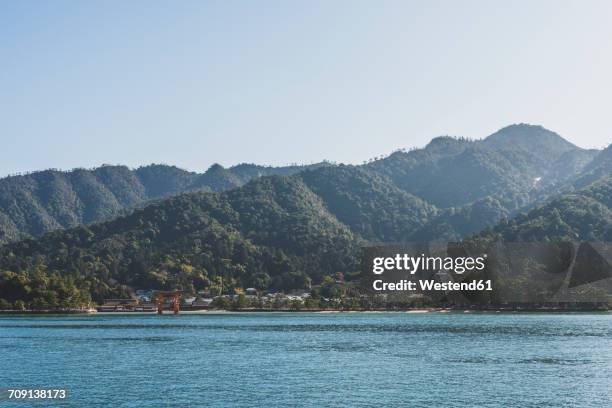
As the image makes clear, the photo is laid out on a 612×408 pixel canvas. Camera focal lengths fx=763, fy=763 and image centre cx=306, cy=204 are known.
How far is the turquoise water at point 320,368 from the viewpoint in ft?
158

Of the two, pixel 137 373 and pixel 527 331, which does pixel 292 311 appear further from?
pixel 137 373

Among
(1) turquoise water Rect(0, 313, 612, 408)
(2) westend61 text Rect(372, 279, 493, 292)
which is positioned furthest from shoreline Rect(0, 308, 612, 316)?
(1) turquoise water Rect(0, 313, 612, 408)

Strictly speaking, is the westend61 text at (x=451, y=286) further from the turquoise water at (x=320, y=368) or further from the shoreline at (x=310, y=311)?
the turquoise water at (x=320, y=368)

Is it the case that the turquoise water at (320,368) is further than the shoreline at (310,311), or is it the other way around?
the shoreline at (310,311)

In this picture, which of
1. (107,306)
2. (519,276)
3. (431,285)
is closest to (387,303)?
(431,285)

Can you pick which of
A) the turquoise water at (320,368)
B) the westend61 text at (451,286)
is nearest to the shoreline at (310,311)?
the westend61 text at (451,286)

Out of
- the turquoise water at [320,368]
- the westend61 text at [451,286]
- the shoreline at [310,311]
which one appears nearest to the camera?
the turquoise water at [320,368]

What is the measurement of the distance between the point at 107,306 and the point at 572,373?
157713 millimetres

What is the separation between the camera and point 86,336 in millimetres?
101625

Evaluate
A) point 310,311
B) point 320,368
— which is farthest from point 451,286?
point 320,368

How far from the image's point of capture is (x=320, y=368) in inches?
2489

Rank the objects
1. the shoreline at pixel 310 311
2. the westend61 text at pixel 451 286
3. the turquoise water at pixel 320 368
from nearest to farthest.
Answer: the turquoise water at pixel 320 368 < the shoreline at pixel 310 311 < the westend61 text at pixel 451 286

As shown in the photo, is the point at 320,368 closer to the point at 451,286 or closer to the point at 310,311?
the point at 310,311

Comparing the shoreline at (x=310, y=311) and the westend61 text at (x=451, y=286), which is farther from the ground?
the westend61 text at (x=451, y=286)
